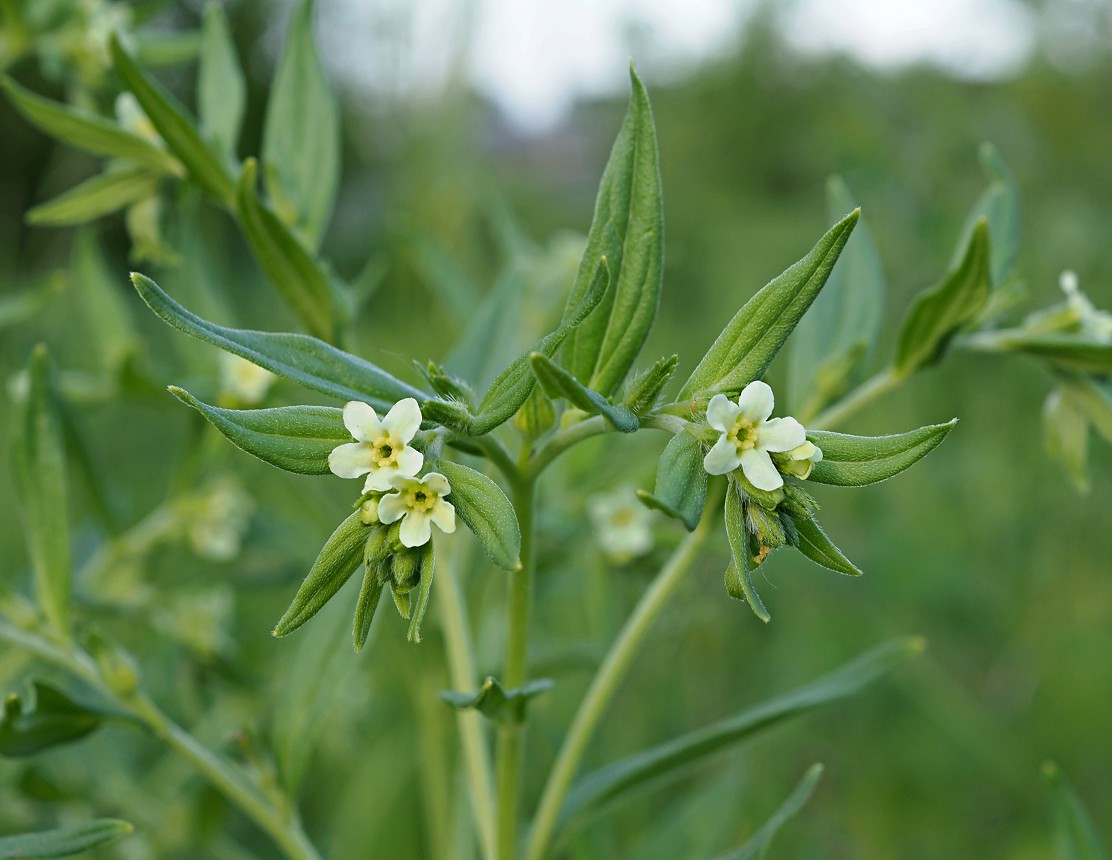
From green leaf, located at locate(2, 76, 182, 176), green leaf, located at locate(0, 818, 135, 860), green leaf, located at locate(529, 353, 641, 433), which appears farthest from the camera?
green leaf, located at locate(2, 76, 182, 176)

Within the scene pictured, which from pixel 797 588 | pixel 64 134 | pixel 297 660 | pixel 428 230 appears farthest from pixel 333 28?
pixel 297 660

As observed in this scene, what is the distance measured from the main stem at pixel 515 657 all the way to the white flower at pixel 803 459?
0.67ft

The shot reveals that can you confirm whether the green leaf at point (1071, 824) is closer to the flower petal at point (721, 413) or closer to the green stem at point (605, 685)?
the green stem at point (605, 685)

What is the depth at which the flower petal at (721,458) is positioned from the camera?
683 millimetres

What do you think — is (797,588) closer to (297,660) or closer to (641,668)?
(641,668)

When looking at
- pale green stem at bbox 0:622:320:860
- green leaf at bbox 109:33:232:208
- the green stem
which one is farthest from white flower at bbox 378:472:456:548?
green leaf at bbox 109:33:232:208


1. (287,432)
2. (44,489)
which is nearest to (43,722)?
(44,489)

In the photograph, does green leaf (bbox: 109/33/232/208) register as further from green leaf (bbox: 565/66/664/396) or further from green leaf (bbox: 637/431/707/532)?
green leaf (bbox: 637/431/707/532)

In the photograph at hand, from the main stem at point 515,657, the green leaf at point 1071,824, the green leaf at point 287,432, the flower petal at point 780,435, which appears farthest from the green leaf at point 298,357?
the green leaf at point 1071,824

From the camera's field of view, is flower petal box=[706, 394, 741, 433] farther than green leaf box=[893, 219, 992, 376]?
No

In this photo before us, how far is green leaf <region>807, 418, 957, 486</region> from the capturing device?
677 mm

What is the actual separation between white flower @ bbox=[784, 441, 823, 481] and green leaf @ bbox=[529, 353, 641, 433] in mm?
106

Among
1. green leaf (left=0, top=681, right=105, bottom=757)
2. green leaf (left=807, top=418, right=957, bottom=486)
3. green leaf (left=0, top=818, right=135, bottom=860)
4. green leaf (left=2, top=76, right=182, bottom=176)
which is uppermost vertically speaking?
green leaf (left=2, top=76, right=182, bottom=176)

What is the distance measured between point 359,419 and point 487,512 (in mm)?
102
